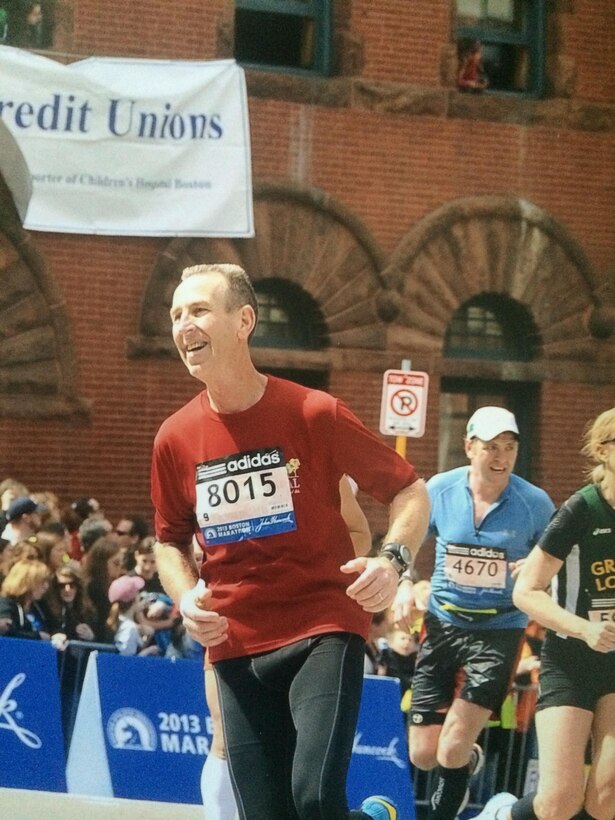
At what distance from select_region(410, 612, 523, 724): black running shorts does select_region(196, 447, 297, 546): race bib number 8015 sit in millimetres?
4003

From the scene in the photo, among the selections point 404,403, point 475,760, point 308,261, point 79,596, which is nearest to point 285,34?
point 308,261

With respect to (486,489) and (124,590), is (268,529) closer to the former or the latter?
(486,489)

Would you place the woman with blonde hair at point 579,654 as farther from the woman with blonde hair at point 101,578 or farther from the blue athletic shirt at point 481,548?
the woman with blonde hair at point 101,578

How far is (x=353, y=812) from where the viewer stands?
196 inches

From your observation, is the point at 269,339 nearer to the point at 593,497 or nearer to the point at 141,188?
the point at 141,188

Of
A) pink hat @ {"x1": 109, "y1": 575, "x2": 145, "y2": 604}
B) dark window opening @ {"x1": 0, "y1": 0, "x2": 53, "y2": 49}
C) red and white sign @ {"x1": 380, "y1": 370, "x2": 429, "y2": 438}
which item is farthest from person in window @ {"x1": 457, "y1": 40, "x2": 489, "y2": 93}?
pink hat @ {"x1": 109, "y1": 575, "x2": 145, "y2": 604}

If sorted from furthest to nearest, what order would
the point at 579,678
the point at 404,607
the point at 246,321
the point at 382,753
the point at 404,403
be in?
the point at 404,403 < the point at 382,753 < the point at 404,607 < the point at 579,678 < the point at 246,321

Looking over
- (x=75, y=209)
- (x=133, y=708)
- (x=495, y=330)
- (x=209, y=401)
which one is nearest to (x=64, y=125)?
(x=75, y=209)

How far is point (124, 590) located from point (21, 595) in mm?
1098

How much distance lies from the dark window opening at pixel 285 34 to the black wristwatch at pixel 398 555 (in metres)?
14.1

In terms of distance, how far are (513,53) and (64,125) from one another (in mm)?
5586

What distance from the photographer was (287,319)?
18547mm

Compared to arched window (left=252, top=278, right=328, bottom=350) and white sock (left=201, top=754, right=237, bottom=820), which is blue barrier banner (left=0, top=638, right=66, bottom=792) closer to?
white sock (left=201, top=754, right=237, bottom=820)

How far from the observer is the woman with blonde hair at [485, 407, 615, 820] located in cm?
680
